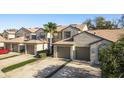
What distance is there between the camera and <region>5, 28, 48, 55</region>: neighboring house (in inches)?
1332

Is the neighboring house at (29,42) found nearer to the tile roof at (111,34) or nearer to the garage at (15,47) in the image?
the garage at (15,47)

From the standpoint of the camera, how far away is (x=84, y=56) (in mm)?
27484

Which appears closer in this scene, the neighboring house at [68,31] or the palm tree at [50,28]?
the palm tree at [50,28]

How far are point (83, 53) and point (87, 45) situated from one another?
133 centimetres

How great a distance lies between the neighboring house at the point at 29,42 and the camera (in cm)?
3384

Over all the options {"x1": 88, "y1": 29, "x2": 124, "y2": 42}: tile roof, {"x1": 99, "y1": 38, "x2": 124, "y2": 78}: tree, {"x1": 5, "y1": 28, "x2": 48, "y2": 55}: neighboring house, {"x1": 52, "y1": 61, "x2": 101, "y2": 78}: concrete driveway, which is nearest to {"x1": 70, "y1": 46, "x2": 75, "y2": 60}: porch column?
{"x1": 88, "y1": 29, "x2": 124, "y2": 42}: tile roof

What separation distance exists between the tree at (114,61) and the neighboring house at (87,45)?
11360 mm

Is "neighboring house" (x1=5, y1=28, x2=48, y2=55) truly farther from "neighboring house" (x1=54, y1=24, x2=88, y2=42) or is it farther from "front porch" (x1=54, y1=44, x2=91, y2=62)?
"front porch" (x1=54, y1=44, x2=91, y2=62)

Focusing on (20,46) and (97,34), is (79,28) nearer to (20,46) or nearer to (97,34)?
(97,34)

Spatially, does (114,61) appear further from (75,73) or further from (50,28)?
(50,28)

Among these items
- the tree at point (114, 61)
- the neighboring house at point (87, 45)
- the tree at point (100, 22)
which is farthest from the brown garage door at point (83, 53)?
the tree at point (100, 22)
